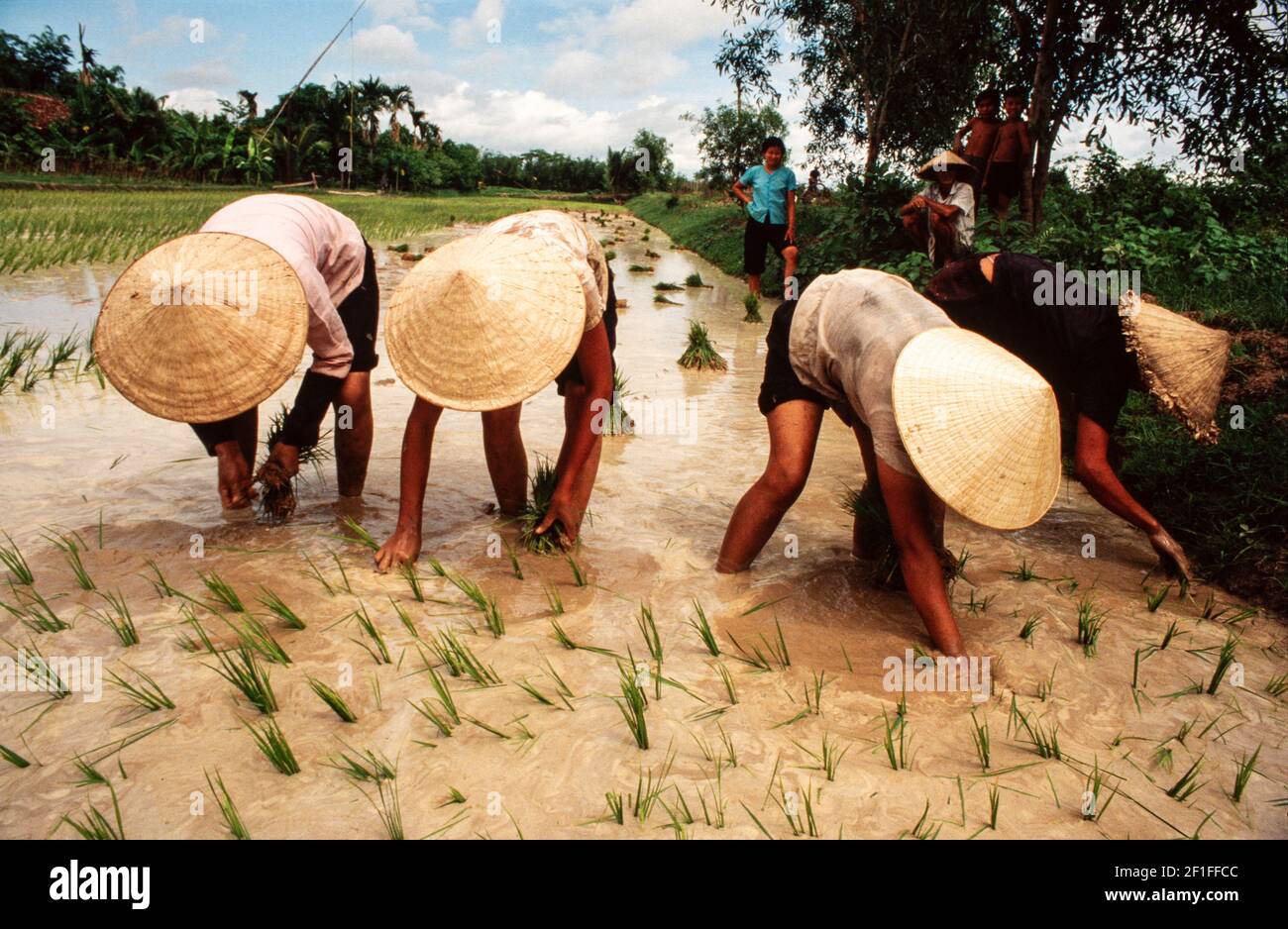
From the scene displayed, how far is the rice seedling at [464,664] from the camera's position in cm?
210

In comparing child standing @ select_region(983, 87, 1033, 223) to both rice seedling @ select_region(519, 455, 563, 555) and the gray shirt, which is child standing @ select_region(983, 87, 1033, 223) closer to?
the gray shirt

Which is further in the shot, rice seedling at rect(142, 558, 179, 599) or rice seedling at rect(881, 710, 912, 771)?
rice seedling at rect(142, 558, 179, 599)

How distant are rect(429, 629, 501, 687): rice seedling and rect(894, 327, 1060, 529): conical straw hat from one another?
3.96 feet

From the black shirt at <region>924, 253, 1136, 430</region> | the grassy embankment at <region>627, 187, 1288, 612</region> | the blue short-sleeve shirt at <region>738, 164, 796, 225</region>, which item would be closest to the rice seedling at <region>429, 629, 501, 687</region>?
the black shirt at <region>924, 253, 1136, 430</region>

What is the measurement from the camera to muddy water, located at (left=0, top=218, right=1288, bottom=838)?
1685mm

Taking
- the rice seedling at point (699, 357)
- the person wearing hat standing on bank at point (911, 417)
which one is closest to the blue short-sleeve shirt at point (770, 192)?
the rice seedling at point (699, 357)

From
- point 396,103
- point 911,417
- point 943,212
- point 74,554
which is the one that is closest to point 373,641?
point 74,554

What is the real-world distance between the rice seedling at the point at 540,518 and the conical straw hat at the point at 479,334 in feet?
3.00

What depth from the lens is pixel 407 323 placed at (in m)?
2.16

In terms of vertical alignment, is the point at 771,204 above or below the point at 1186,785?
above

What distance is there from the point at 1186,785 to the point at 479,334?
2006mm

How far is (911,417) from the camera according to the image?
191 centimetres

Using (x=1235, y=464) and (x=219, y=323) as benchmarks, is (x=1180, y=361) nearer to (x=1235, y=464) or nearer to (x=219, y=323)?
(x=1235, y=464)
